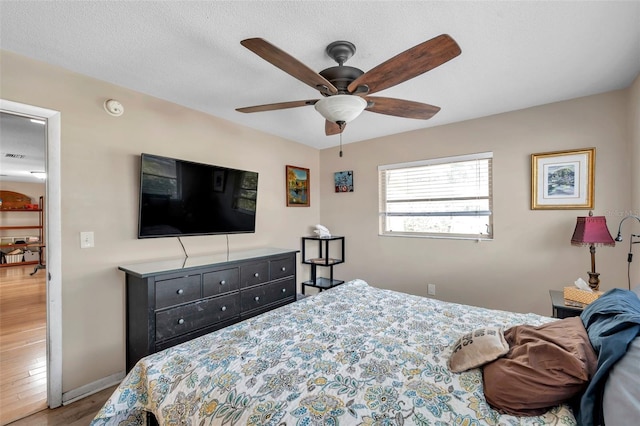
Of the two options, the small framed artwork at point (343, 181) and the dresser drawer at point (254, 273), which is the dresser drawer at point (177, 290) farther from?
the small framed artwork at point (343, 181)

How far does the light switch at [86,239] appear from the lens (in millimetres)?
2127

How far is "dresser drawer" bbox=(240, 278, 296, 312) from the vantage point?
2695 millimetres

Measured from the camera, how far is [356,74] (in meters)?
1.79

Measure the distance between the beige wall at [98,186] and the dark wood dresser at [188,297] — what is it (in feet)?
0.51

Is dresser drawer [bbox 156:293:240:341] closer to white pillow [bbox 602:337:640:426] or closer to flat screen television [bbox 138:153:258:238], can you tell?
flat screen television [bbox 138:153:258:238]

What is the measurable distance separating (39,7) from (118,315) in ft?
6.97

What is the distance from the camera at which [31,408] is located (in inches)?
77.2

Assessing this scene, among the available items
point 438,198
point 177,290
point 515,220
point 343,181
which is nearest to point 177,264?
point 177,290

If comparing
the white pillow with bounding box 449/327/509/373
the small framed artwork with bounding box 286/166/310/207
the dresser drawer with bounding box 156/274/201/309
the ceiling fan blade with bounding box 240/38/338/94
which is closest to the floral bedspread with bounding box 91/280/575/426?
the white pillow with bounding box 449/327/509/373

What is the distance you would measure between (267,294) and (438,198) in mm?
2327

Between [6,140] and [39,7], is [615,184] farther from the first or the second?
[6,140]

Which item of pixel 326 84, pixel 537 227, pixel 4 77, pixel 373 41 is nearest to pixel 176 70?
pixel 4 77

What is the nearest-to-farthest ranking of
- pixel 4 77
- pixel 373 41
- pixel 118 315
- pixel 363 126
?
pixel 373 41
pixel 4 77
pixel 118 315
pixel 363 126

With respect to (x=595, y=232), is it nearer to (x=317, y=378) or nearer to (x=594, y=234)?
(x=594, y=234)
